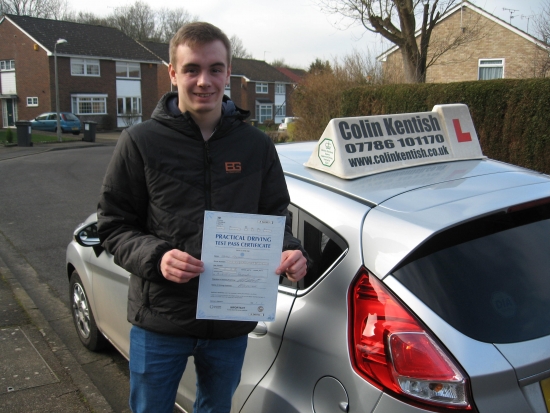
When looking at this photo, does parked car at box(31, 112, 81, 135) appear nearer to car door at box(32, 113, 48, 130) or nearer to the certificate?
car door at box(32, 113, 48, 130)

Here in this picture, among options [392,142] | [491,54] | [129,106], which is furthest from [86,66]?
[392,142]

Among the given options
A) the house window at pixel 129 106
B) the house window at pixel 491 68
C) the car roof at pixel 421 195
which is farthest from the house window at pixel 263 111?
the car roof at pixel 421 195

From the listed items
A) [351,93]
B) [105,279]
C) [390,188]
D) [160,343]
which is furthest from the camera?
[351,93]

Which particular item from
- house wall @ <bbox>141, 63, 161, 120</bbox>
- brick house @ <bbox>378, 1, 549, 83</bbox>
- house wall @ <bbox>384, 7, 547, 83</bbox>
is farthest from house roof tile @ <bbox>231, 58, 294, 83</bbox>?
brick house @ <bbox>378, 1, 549, 83</bbox>

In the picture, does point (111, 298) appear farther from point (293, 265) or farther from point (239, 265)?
point (293, 265)

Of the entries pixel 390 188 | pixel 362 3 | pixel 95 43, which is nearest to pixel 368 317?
pixel 390 188

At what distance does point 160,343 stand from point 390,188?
1.13m

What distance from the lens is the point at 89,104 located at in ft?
150

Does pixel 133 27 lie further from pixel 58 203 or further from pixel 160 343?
pixel 160 343

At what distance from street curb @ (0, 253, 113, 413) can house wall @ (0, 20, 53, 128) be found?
136 ft

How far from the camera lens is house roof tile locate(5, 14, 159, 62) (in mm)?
43562

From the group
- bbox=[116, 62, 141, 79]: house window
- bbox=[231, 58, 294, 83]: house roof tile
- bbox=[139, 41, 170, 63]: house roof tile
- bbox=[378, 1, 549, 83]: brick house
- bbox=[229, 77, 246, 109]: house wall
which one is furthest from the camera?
bbox=[231, 58, 294, 83]: house roof tile

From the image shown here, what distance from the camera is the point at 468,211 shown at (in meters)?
1.99

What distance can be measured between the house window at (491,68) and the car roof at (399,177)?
95.4 ft
